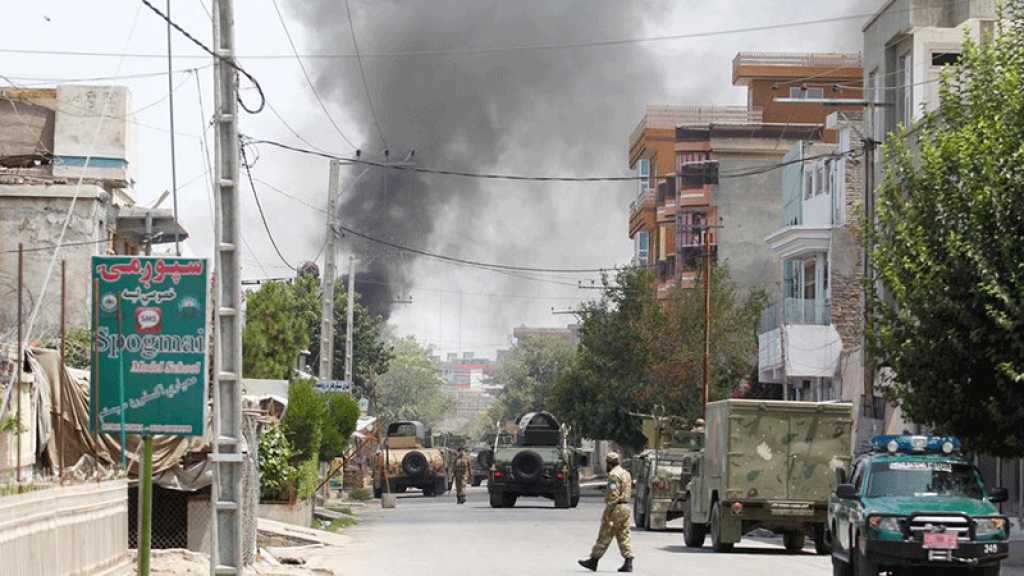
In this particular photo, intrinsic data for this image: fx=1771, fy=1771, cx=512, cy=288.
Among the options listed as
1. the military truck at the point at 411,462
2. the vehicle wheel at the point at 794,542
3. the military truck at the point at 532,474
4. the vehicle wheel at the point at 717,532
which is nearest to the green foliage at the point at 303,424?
the vehicle wheel at the point at 717,532

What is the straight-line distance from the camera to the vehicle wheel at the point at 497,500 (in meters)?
50.5

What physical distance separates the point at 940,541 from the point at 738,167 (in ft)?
223

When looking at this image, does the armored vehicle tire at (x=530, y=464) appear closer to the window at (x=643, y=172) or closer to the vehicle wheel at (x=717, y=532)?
the vehicle wheel at (x=717, y=532)

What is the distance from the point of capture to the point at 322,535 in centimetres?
3234

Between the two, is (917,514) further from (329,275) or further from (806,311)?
(806,311)

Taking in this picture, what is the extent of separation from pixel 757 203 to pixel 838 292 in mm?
33377

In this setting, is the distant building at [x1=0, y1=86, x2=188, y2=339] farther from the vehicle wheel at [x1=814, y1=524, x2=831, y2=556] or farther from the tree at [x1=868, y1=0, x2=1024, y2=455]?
the tree at [x1=868, y1=0, x2=1024, y2=455]

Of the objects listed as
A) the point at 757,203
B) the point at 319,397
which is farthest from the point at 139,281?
the point at 757,203

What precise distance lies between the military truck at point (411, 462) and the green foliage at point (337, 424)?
44.9ft

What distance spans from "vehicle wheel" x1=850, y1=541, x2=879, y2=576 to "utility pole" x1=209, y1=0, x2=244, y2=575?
25.0 feet

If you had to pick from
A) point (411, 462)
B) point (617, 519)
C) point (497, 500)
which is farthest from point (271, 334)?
point (617, 519)

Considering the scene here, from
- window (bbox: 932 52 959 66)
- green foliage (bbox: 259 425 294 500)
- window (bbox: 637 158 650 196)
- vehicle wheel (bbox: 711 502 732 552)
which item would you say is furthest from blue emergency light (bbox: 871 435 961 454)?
window (bbox: 637 158 650 196)

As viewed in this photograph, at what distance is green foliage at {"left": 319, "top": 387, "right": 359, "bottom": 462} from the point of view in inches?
1713

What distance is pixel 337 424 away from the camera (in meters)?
46.4
